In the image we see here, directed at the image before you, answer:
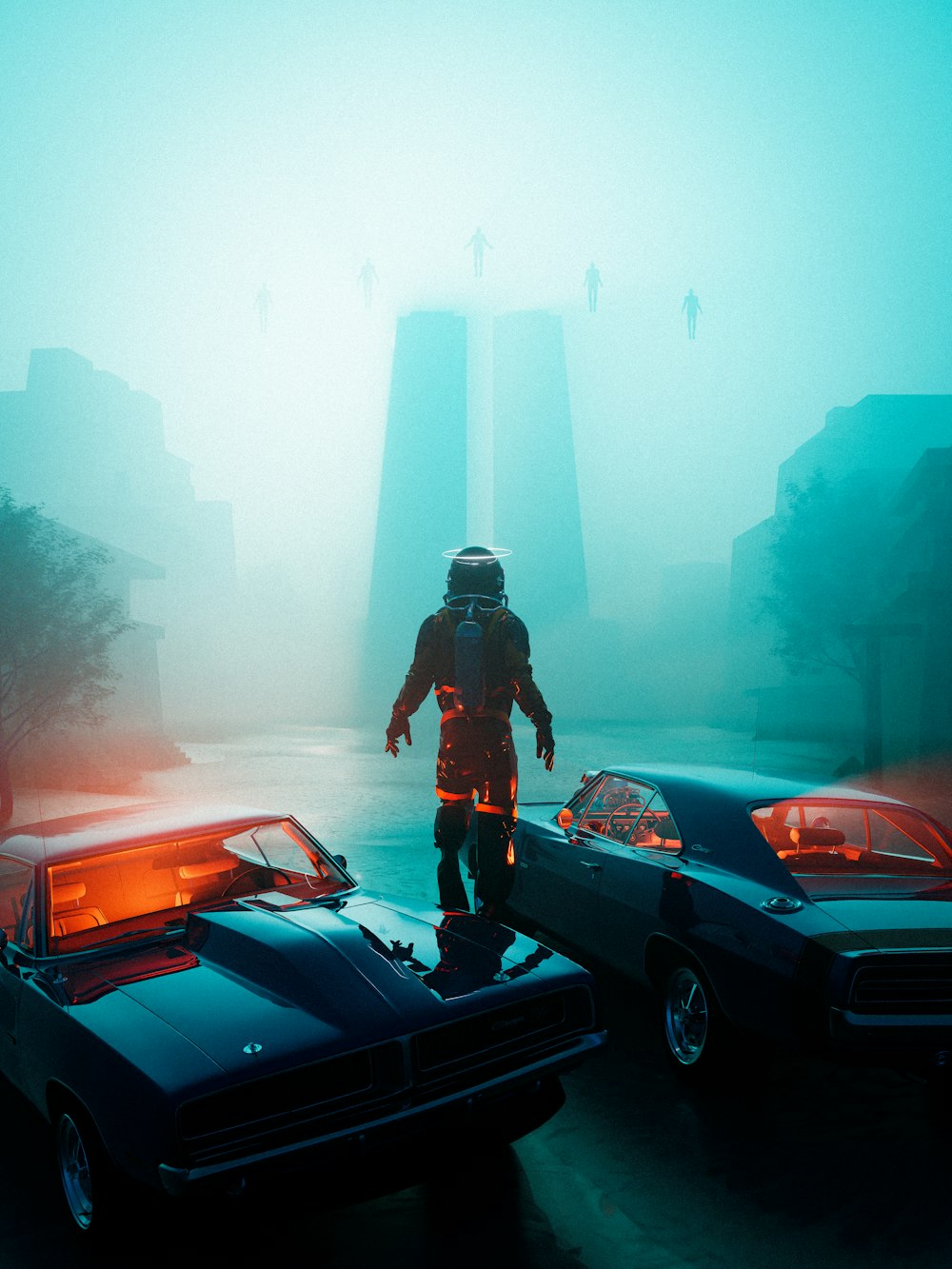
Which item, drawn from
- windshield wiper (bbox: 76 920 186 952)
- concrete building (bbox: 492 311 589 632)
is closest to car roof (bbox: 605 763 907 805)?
windshield wiper (bbox: 76 920 186 952)

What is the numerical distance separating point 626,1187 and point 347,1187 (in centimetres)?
110

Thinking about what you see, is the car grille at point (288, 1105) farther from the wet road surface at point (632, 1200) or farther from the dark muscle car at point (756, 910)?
the dark muscle car at point (756, 910)

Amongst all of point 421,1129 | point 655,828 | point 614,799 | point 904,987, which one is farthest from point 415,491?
point 421,1129

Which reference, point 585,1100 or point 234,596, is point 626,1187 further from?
point 234,596

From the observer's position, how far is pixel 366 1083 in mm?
2533

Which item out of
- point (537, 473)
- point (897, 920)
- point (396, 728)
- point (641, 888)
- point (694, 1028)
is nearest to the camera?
point (897, 920)

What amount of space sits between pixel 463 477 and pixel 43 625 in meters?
146

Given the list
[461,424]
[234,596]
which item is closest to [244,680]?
[234,596]

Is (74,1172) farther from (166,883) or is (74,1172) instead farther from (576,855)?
(576,855)

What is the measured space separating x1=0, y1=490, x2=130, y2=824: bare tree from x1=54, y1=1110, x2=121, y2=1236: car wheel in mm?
20593

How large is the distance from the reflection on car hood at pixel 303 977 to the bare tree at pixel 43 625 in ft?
67.0

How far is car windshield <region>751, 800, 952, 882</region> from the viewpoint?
3939 mm

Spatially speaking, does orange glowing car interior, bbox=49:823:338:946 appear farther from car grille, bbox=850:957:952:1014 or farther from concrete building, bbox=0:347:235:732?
concrete building, bbox=0:347:235:732

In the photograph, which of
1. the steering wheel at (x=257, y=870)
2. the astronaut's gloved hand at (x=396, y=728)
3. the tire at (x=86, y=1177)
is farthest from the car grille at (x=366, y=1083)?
the astronaut's gloved hand at (x=396, y=728)
